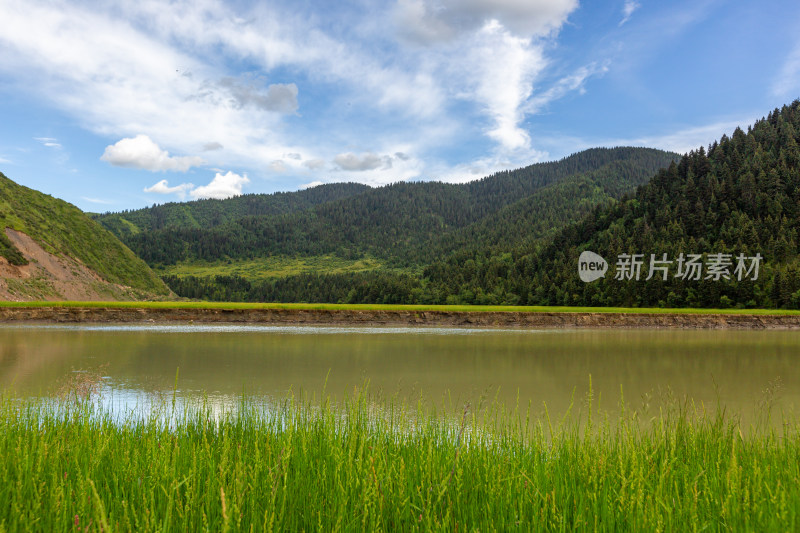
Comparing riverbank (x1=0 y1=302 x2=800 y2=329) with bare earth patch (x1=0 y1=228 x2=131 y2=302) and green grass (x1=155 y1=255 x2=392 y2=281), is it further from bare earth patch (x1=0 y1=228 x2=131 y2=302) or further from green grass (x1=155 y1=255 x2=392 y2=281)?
green grass (x1=155 y1=255 x2=392 y2=281)

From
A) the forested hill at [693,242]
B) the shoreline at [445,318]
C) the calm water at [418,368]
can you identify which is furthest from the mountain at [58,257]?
the forested hill at [693,242]

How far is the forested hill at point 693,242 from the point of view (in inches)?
2213

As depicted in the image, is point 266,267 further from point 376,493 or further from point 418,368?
point 376,493

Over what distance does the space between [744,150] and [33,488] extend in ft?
373

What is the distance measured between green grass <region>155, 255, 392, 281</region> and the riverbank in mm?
134176

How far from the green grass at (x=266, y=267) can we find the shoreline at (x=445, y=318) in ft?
441

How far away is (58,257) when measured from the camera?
212 ft

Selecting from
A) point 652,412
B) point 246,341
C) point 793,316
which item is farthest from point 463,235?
point 652,412

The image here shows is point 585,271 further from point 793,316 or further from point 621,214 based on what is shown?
point 793,316

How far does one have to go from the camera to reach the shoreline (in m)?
33.9

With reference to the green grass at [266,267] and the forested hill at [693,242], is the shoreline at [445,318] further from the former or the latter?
the green grass at [266,267]

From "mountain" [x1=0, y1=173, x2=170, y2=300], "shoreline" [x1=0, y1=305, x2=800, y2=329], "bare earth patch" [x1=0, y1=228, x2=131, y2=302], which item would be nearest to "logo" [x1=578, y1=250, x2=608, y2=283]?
"shoreline" [x1=0, y1=305, x2=800, y2=329]

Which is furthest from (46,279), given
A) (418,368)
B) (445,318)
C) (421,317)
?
(418,368)

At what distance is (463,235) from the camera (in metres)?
168
